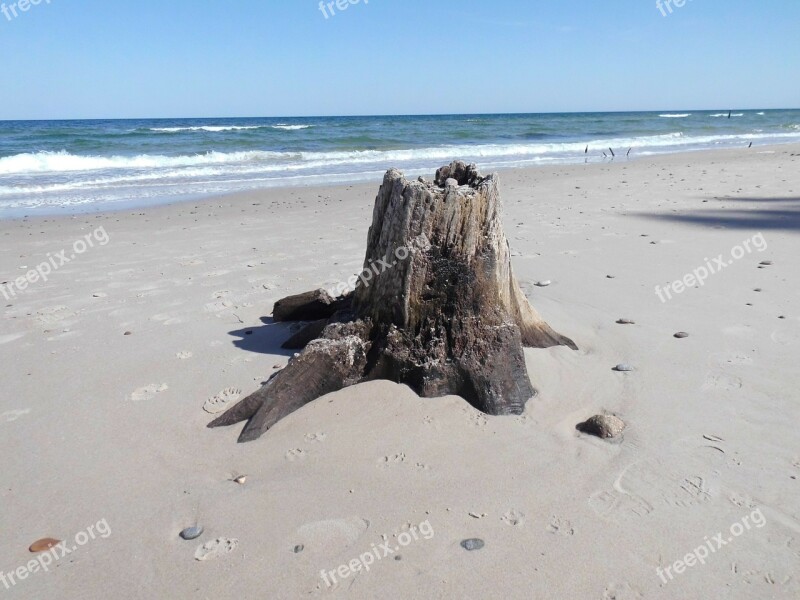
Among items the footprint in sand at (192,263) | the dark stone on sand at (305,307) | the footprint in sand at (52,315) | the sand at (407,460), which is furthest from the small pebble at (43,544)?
the footprint in sand at (192,263)

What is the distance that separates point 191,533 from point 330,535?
64 centimetres

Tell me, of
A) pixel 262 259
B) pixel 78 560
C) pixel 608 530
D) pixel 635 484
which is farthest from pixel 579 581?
pixel 262 259

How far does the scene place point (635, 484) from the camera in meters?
3.02

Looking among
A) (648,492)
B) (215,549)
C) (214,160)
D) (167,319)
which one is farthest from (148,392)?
(214,160)

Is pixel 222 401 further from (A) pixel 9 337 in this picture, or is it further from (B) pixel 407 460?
(A) pixel 9 337

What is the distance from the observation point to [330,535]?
2746 mm

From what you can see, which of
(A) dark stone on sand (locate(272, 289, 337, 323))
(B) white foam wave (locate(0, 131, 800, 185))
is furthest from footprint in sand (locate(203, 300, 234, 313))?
(B) white foam wave (locate(0, 131, 800, 185))

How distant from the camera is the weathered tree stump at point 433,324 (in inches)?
147

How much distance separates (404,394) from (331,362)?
0.51 m

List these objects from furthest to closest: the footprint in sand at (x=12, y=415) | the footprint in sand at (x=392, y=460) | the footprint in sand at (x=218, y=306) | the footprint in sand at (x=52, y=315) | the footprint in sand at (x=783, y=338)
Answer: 1. the footprint in sand at (x=218, y=306)
2. the footprint in sand at (x=52, y=315)
3. the footprint in sand at (x=783, y=338)
4. the footprint in sand at (x=12, y=415)
5. the footprint in sand at (x=392, y=460)

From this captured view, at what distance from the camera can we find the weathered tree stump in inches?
147

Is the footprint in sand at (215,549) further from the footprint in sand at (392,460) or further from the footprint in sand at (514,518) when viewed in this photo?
the footprint in sand at (514,518)

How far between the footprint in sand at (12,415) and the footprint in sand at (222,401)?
1.20m

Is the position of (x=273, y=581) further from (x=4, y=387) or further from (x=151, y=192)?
(x=151, y=192)
